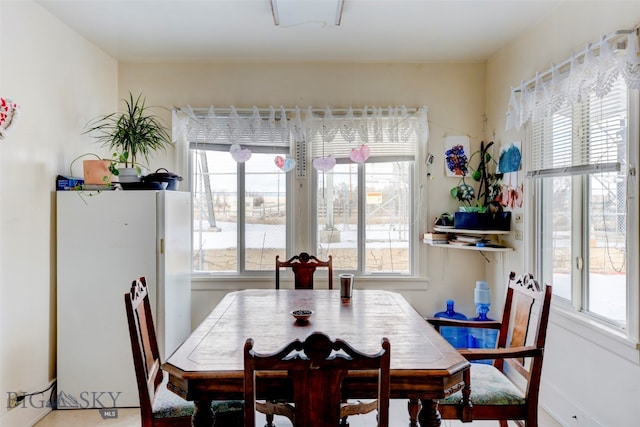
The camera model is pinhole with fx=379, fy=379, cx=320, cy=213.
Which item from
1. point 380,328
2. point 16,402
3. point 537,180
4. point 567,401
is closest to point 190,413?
point 380,328

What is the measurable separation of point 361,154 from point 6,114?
7.76ft

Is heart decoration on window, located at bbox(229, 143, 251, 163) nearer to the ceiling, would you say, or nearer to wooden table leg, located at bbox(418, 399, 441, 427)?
the ceiling

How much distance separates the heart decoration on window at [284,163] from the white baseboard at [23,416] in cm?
235

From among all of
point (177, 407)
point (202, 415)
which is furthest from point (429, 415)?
point (177, 407)

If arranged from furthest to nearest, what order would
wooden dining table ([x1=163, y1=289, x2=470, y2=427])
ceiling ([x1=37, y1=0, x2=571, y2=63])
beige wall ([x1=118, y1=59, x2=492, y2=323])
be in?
beige wall ([x1=118, y1=59, x2=492, y2=323]) < ceiling ([x1=37, y1=0, x2=571, y2=63]) < wooden dining table ([x1=163, y1=289, x2=470, y2=427])

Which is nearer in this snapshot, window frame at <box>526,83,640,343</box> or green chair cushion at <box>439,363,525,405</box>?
green chair cushion at <box>439,363,525,405</box>

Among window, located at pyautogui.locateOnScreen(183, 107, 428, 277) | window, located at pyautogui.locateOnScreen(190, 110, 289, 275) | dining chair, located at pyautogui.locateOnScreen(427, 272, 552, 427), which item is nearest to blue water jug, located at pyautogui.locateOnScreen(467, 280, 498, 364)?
window, located at pyautogui.locateOnScreen(183, 107, 428, 277)

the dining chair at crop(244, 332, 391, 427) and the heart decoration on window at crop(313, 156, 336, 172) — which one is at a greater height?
the heart decoration on window at crop(313, 156, 336, 172)

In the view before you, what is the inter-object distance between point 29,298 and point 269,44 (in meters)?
2.38

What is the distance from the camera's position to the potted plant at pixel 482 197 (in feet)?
9.60

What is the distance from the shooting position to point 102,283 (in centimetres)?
253

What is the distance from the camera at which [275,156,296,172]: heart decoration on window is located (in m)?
3.23

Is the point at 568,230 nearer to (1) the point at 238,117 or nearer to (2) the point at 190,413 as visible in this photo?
(2) the point at 190,413

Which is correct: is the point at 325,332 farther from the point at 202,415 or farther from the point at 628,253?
the point at 628,253
